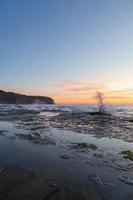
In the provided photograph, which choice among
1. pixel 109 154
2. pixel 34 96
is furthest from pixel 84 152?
pixel 34 96

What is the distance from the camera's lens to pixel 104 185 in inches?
203

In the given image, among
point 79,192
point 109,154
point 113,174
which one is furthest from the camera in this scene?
point 109,154

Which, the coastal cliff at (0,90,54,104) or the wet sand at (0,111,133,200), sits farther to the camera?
the coastal cliff at (0,90,54,104)

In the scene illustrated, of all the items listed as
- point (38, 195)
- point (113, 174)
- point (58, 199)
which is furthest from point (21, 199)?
point (113, 174)

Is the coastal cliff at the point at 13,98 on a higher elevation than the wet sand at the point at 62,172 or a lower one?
higher

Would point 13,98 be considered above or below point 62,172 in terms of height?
above

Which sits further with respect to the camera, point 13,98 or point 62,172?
point 13,98

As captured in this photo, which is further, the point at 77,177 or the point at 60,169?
the point at 60,169

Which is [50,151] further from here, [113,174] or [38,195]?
[38,195]

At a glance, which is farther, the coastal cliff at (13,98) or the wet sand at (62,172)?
the coastal cliff at (13,98)

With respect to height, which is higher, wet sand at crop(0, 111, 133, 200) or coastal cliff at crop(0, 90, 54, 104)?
coastal cliff at crop(0, 90, 54, 104)

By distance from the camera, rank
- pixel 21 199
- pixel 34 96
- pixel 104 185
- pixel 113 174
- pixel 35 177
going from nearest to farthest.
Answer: pixel 21 199 → pixel 104 185 → pixel 35 177 → pixel 113 174 → pixel 34 96

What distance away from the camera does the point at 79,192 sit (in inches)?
186

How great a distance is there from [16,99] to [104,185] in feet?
534
